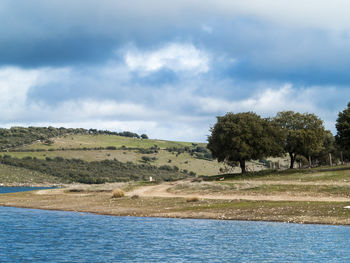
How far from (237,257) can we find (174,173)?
15987cm

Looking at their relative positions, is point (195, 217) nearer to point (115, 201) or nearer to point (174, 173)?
point (115, 201)

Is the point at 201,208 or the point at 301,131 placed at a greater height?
the point at 301,131

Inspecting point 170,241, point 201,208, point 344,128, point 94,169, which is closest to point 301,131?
point 344,128

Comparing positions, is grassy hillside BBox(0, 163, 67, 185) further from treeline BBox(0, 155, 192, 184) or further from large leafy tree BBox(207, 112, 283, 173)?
large leafy tree BBox(207, 112, 283, 173)

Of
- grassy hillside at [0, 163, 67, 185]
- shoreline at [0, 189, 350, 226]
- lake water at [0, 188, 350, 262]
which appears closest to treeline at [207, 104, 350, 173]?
shoreline at [0, 189, 350, 226]

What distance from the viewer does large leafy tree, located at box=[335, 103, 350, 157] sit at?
3292 inches

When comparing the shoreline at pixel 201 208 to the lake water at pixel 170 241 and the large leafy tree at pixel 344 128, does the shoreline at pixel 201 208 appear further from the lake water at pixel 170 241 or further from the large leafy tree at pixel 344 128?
the large leafy tree at pixel 344 128

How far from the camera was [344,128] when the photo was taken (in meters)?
84.9

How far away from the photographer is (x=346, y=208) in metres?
38.2

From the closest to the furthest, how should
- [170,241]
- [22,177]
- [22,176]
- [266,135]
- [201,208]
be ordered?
1. [170,241]
2. [201,208]
3. [266,135]
4. [22,177]
5. [22,176]

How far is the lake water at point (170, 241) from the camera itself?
23.9 meters

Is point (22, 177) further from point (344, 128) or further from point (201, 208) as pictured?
point (201, 208)

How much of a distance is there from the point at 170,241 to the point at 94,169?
15685cm

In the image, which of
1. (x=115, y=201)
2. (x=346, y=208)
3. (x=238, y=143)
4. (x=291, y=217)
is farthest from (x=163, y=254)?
(x=238, y=143)
